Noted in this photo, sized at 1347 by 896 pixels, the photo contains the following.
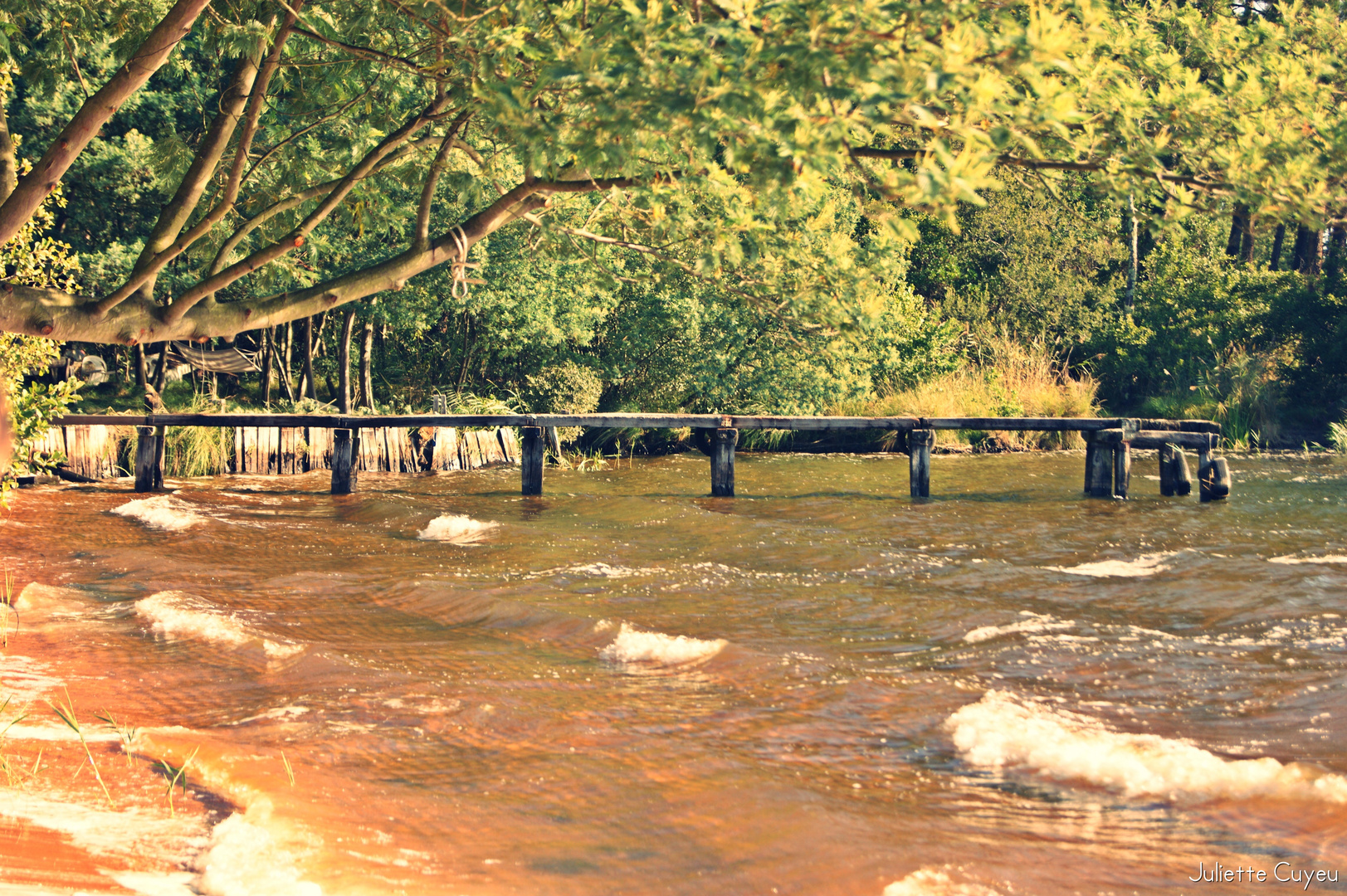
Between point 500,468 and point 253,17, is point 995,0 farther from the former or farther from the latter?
point 500,468

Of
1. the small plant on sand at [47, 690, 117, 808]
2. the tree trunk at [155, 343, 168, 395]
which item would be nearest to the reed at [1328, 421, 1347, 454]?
the small plant on sand at [47, 690, 117, 808]

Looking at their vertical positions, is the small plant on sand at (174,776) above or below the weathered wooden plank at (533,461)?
below

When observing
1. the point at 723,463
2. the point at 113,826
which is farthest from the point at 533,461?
the point at 113,826

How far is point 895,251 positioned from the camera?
71.2 feet

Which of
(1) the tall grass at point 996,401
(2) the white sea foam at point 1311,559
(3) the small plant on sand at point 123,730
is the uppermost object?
(1) the tall grass at point 996,401

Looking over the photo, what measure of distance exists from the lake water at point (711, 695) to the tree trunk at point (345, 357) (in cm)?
786

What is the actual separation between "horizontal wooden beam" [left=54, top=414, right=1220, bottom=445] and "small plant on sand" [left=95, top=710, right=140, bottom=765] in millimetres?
9817

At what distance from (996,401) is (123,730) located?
65.9 ft

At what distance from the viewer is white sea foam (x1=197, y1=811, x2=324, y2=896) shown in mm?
3969

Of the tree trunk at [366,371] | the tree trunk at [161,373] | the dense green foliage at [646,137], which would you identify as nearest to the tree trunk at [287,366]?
the tree trunk at [366,371]

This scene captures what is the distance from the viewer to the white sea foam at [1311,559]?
1098 cm

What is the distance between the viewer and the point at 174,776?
5090 mm

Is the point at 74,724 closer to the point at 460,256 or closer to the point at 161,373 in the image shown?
the point at 460,256

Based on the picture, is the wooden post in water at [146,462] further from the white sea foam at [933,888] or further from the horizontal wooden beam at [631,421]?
the white sea foam at [933,888]
